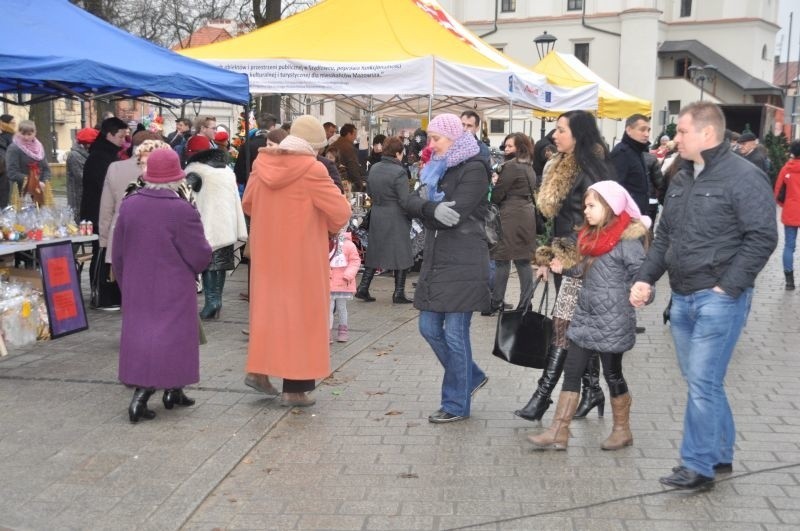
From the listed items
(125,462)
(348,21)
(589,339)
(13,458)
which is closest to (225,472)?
(125,462)

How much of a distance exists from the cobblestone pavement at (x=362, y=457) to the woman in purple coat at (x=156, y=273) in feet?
1.23

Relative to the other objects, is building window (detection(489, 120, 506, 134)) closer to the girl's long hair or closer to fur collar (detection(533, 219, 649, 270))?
the girl's long hair

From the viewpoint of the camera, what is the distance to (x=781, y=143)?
34781mm

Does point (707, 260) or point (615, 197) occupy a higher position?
point (615, 197)

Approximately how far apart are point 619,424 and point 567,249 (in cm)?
104

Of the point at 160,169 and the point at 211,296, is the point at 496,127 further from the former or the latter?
the point at 160,169

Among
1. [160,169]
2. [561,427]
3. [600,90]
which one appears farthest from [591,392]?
[600,90]

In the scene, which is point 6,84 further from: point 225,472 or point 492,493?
point 492,493

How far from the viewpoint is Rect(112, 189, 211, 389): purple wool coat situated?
545 centimetres

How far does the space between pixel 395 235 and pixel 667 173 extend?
325cm

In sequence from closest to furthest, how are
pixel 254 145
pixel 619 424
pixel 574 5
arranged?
pixel 619 424
pixel 254 145
pixel 574 5

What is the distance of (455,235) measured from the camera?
541cm

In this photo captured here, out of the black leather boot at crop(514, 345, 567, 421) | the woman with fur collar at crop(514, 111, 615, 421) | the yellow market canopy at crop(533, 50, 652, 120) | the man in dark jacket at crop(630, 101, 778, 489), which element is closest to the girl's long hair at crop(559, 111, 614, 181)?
the woman with fur collar at crop(514, 111, 615, 421)

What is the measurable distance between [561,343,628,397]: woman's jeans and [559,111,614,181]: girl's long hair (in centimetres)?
113
